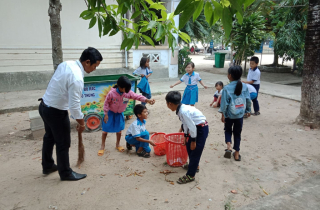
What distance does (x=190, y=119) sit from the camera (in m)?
2.93

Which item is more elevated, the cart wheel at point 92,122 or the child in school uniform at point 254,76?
the child in school uniform at point 254,76

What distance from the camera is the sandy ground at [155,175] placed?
287 centimetres

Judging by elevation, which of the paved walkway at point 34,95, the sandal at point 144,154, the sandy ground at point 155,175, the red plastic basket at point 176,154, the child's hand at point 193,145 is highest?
the child's hand at point 193,145

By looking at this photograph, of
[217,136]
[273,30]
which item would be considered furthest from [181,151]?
[273,30]

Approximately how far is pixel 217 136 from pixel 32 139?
3652mm

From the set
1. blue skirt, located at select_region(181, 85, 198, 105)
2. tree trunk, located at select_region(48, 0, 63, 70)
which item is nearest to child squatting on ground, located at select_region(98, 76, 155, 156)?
tree trunk, located at select_region(48, 0, 63, 70)

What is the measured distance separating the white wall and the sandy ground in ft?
13.4

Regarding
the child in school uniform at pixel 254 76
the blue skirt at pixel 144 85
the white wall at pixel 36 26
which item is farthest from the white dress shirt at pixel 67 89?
the white wall at pixel 36 26

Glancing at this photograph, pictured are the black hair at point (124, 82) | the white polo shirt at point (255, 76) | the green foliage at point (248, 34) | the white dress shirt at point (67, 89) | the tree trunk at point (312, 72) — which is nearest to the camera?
the white dress shirt at point (67, 89)

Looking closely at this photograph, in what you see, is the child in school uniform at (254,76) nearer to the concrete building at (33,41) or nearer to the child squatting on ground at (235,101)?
the child squatting on ground at (235,101)

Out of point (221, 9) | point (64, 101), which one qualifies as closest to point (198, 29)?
point (64, 101)

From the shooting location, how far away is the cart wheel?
5.12 m

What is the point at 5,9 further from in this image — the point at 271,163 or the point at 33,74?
the point at 271,163

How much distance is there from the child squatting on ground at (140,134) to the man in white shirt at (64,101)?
0.97 m
